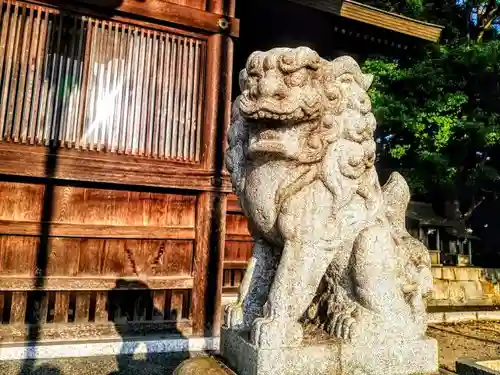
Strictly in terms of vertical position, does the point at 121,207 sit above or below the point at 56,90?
below

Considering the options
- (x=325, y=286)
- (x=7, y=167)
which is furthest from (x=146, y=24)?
(x=325, y=286)

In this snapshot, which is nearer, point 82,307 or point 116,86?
point 82,307

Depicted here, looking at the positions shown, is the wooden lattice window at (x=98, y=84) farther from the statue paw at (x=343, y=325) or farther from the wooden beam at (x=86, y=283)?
the statue paw at (x=343, y=325)

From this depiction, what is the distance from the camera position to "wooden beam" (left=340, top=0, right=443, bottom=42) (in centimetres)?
602

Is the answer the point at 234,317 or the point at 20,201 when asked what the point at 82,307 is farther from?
the point at 234,317

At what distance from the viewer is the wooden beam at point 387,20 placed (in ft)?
19.8

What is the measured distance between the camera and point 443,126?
24.1 feet

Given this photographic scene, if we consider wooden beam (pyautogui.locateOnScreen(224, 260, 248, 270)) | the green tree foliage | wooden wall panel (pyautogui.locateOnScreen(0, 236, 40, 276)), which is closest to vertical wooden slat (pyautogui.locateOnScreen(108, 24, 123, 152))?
wooden wall panel (pyautogui.locateOnScreen(0, 236, 40, 276))

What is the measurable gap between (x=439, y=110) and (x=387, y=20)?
2.06 meters

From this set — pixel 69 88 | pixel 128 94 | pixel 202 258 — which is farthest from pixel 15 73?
pixel 202 258

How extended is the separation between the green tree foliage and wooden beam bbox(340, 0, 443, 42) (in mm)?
999

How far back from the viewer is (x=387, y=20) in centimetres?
622

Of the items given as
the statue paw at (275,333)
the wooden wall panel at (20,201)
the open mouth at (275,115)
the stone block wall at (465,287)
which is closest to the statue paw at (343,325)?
the statue paw at (275,333)

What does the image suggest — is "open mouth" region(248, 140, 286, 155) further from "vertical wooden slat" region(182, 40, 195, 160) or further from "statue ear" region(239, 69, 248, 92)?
"vertical wooden slat" region(182, 40, 195, 160)
